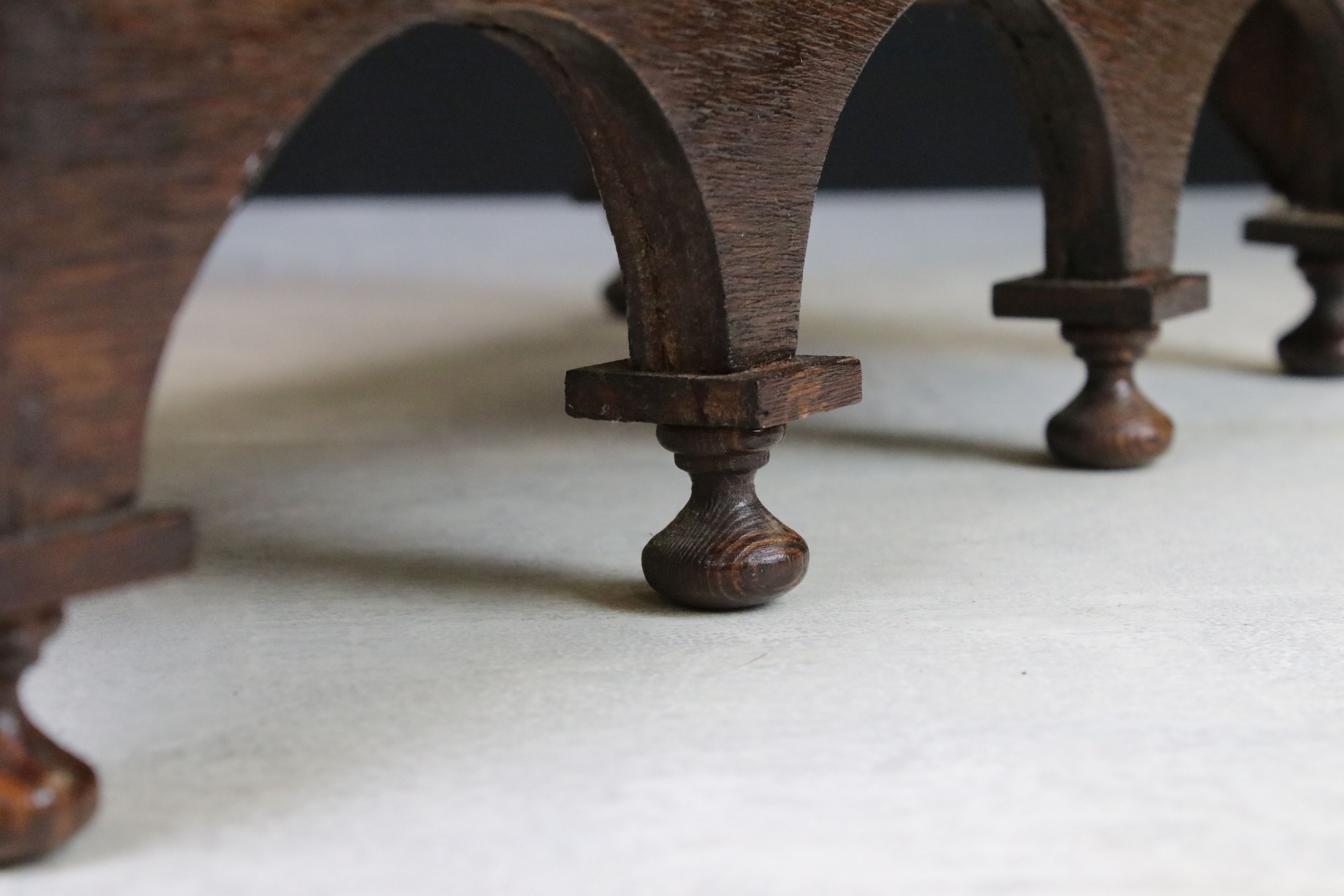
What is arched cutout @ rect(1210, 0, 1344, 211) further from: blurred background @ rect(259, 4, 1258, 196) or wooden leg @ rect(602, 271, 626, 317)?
blurred background @ rect(259, 4, 1258, 196)

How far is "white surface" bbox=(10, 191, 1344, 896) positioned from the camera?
766mm

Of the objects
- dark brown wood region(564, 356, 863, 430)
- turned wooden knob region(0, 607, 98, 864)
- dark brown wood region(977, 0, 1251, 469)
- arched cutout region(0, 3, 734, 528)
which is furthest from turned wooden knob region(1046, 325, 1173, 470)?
turned wooden knob region(0, 607, 98, 864)

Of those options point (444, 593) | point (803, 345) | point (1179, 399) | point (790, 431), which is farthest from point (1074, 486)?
point (803, 345)


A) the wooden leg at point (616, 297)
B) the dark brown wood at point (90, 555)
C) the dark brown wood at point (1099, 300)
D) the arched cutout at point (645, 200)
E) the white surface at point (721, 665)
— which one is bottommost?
the white surface at point (721, 665)

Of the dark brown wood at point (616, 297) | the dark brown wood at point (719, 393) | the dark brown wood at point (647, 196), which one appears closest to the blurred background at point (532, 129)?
the dark brown wood at point (616, 297)

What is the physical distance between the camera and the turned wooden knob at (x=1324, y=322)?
2.03 meters

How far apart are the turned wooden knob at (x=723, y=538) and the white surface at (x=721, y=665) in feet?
0.08

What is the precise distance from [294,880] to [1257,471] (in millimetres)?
1123

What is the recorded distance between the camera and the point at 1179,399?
6.42ft

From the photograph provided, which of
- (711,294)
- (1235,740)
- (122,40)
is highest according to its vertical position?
(122,40)

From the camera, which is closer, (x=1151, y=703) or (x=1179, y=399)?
(x=1151, y=703)

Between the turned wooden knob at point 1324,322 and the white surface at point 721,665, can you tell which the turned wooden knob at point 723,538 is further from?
the turned wooden knob at point 1324,322

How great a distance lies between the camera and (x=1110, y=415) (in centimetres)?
158

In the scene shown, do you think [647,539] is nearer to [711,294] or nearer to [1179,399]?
[711,294]
